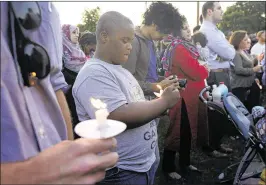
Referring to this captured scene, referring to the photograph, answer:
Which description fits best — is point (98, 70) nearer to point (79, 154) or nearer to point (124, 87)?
point (124, 87)

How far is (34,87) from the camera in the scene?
2.31 feet

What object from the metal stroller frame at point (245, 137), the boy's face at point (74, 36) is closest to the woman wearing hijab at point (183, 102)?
the metal stroller frame at point (245, 137)

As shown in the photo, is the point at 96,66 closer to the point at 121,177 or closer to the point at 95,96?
the point at 95,96

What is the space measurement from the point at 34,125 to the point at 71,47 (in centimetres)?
354

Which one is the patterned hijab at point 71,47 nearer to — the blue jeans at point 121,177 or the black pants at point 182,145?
the black pants at point 182,145

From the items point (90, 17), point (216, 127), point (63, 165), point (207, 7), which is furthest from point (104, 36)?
point (90, 17)

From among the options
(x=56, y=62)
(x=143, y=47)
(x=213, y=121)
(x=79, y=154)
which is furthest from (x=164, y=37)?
(x=79, y=154)

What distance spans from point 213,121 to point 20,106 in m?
3.96

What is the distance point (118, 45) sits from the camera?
1.58 metres

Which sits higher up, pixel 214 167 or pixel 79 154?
pixel 79 154

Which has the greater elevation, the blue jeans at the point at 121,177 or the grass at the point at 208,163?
the blue jeans at the point at 121,177

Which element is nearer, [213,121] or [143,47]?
[143,47]

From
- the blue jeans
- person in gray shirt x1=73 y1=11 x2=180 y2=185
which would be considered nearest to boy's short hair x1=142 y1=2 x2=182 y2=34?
person in gray shirt x1=73 y1=11 x2=180 y2=185

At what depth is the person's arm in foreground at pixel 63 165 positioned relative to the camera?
562 mm
